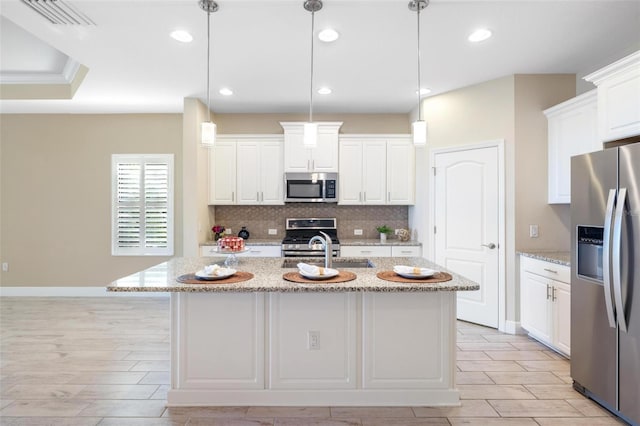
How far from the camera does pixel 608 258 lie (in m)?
2.14

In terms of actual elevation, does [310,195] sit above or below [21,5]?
below

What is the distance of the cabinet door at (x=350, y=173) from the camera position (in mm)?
4883

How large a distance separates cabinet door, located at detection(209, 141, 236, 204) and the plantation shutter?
0.78m

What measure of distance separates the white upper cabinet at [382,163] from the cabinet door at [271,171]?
862mm

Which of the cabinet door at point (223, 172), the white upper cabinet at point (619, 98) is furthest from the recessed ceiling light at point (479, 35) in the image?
the cabinet door at point (223, 172)

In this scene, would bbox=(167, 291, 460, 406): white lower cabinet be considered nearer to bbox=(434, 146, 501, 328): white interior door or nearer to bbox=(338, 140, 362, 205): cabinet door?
bbox=(434, 146, 501, 328): white interior door

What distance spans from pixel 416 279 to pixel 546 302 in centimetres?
184

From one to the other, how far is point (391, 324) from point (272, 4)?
2.36 metres

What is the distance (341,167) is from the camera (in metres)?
4.89

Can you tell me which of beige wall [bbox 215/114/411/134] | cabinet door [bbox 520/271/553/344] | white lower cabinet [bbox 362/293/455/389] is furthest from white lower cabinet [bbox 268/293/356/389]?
beige wall [bbox 215/114/411/134]

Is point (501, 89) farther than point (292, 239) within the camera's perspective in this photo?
No

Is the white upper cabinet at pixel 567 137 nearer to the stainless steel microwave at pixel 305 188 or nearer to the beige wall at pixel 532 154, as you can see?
the beige wall at pixel 532 154

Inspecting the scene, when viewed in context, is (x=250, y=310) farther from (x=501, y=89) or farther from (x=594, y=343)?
(x=501, y=89)

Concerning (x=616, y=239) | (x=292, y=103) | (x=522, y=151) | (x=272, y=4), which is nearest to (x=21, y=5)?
(x=272, y=4)
